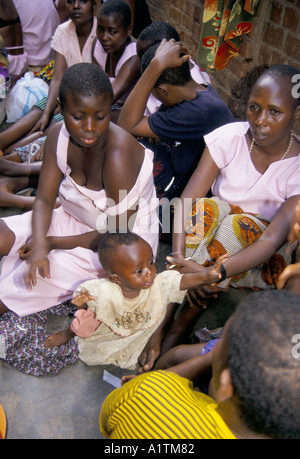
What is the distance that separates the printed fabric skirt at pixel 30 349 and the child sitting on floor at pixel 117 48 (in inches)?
61.1

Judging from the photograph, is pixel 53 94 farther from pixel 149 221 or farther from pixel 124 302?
pixel 124 302

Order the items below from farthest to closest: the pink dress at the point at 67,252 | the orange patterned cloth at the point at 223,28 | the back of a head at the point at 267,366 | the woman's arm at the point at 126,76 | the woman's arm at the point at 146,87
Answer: the woman's arm at the point at 126,76
the orange patterned cloth at the point at 223,28
the woman's arm at the point at 146,87
the pink dress at the point at 67,252
the back of a head at the point at 267,366

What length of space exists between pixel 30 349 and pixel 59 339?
143 millimetres

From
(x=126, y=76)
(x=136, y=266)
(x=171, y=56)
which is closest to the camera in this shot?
(x=136, y=266)

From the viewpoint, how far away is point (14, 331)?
2.03 m

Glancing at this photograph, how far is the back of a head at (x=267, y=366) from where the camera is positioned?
2.86 feet

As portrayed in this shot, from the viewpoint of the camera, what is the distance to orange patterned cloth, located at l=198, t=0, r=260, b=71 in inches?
105

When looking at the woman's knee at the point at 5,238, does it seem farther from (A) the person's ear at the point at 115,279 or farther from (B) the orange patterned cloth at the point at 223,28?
(B) the orange patterned cloth at the point at 223,28

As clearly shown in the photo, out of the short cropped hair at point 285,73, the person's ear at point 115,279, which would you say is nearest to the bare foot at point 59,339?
the person's ear at point 115,279

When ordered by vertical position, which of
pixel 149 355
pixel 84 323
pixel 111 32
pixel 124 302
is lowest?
pixel 149 355

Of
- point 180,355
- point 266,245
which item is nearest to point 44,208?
point 180,355

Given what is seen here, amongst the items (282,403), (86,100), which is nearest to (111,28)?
(86,100)

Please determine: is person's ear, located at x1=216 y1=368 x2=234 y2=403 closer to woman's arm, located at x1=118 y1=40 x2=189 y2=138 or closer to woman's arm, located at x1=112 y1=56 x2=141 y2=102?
woman's arm, located at x1=118 y1=40 x2=189 y2=138

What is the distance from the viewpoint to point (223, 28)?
277cm
